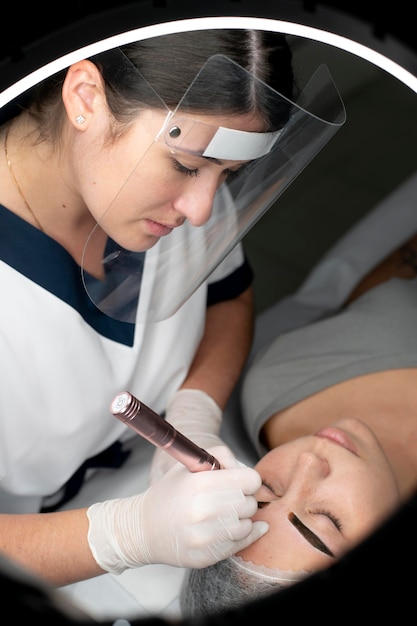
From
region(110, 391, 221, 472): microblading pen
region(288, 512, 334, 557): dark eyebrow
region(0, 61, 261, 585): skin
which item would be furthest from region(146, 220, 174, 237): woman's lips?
region(288, 512, 334, 557): dark eyebrow

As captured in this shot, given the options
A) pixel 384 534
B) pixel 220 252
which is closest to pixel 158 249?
pixel 220 252

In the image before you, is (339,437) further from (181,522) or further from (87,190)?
(87,190)

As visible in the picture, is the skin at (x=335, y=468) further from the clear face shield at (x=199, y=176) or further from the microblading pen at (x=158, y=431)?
the clear face shield at (x=199, y=176)

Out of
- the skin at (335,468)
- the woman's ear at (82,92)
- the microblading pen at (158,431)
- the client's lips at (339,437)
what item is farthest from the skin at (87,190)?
the client's lips at (339,437)

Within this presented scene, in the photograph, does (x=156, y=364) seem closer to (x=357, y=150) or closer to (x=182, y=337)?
(x=182, y=337)

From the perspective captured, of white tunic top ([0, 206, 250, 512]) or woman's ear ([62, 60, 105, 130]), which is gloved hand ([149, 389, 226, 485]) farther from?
woman's ear ([62, 60, 105, 130])

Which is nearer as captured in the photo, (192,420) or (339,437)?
(339,437)

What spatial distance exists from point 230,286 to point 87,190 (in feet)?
1.90

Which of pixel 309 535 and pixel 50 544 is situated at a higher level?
pixel 309 535

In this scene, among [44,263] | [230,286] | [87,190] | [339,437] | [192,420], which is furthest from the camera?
[230,286]

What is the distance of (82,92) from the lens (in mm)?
1031

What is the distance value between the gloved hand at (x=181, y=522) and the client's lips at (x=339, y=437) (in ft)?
0.64

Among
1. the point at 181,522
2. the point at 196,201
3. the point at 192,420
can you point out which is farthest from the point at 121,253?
the point at 181,522

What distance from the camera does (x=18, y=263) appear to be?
120 cm
